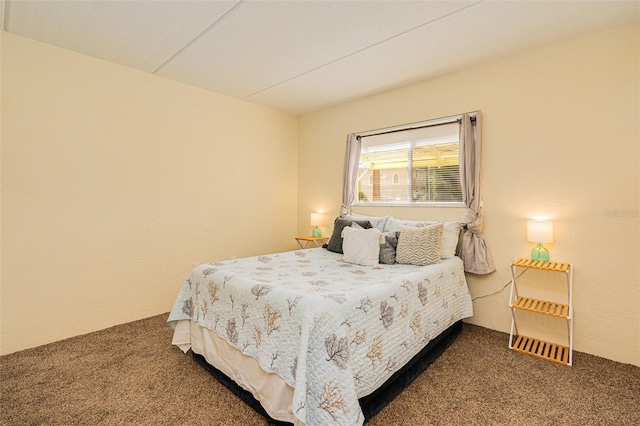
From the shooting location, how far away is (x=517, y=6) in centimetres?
201

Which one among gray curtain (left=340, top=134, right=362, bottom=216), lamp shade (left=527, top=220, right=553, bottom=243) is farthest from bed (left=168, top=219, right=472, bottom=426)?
gray curtain (left=340, top=134, right=362, bottom=216)

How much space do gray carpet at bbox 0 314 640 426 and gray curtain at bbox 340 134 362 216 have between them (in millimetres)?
2015

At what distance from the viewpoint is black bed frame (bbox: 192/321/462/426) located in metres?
1.63

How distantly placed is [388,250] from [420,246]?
0.91ft

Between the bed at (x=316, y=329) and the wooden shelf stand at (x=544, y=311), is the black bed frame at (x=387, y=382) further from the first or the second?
the wooden shelf stand at (x=544, y=311)

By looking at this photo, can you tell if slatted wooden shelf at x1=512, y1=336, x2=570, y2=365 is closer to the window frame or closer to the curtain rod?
the window frame

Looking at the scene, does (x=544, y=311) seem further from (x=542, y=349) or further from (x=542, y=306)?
(x=542, y=349)

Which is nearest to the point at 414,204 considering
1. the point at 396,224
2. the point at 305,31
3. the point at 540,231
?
the point at 396,224

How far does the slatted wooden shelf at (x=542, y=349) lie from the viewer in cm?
228

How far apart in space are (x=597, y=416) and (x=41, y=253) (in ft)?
13.2

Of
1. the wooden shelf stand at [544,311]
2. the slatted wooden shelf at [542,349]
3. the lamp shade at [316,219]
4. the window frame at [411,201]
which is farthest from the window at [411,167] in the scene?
the slatted wooden shelf at [542,349]

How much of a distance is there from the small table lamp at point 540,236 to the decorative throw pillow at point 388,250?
107 centimetres

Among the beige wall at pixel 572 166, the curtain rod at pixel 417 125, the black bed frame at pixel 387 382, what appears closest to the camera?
the black bed frame at pixel 387 382

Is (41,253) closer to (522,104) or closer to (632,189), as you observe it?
(522,104)
